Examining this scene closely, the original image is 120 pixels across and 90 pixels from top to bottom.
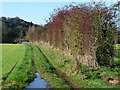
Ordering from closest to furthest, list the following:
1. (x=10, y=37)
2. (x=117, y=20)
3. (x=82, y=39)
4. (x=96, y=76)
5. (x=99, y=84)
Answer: (x=99, y=84)
(x=96, y=76)
(x=117, y=20)
(x=82, y=39)
(x=10, y=37)

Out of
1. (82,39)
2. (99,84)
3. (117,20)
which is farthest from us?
(82,39)

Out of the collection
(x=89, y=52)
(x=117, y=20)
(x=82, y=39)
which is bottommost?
(x=89, y=52)

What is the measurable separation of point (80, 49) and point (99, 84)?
7194 millimetres

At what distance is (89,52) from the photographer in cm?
1565

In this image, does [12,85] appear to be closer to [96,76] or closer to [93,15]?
[96,76]

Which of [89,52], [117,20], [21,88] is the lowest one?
[21,88]

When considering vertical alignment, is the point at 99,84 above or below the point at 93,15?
below

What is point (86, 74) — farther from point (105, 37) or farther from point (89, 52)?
point (105, 37)

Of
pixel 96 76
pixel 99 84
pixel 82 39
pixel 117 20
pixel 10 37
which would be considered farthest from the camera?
pixel 10 37

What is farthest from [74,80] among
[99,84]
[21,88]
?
[21,88]

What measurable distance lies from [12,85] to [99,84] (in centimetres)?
582

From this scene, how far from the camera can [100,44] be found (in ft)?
49.3

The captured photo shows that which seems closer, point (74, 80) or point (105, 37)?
point (74, 80)

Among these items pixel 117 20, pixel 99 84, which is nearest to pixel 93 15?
pixel 117 20
